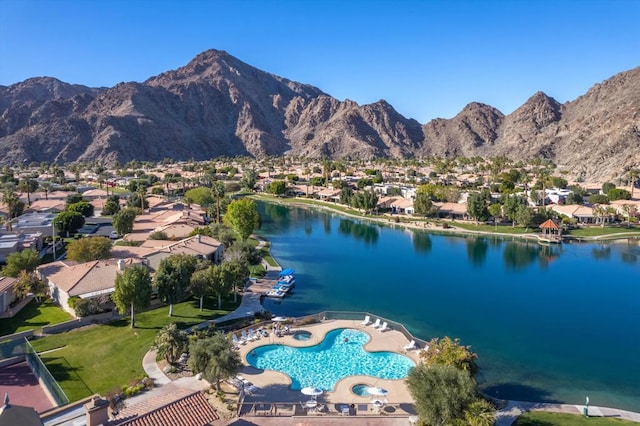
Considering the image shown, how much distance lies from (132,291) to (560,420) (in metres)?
26.6

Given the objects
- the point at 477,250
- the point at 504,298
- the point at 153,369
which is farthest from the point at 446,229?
the point at 153,369

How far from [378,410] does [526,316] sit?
2238 centimetres

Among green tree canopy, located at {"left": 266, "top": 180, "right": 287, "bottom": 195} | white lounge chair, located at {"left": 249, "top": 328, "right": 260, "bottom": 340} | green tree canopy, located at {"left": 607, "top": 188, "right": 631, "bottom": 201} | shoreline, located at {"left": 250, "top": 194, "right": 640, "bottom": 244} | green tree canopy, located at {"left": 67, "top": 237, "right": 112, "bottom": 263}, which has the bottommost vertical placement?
white lounge chair, located at {"left": 249, "top": 328, "right": 260, "bottom": 340}

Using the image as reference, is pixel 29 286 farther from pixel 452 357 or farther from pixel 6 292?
pixel 452 357

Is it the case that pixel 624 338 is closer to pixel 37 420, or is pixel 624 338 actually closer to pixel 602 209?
pixel 37 420

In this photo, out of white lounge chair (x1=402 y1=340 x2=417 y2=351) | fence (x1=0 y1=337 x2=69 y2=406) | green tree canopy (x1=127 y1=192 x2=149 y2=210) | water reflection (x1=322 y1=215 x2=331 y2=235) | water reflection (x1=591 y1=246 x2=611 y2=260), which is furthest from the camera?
green tree canopy (x1=127 y1=192 x2=149 y2=210)

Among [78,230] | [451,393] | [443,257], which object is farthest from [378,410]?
[78,230]

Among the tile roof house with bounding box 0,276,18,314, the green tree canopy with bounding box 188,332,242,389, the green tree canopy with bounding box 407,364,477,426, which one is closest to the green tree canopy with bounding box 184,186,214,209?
the tile roof house with bounding box 0,276,18,314

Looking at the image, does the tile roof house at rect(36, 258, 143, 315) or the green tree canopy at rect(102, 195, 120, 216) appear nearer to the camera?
the tile roof house at rect(36, 258, 143, 315)

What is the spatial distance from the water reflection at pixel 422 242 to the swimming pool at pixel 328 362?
115 feet

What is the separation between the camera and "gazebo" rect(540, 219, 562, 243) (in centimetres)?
6844

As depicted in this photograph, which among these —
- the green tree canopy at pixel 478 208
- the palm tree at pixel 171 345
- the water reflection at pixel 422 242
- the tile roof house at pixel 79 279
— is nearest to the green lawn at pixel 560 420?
the palm tree at pixel 171 345

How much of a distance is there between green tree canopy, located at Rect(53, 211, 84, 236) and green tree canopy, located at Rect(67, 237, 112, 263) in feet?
58.4

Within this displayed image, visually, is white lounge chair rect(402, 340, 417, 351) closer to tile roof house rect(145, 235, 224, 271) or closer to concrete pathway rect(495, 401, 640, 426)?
concrete pathway rect(495, 401, 640, 426)
